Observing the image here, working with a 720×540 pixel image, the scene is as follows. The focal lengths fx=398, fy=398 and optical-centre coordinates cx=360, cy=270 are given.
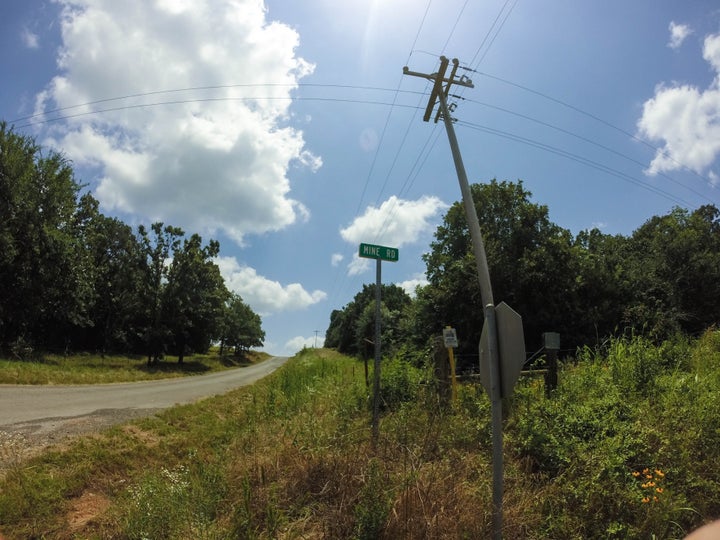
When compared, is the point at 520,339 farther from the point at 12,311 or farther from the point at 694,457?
the point at 12,311

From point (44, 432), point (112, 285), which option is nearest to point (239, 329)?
point (112, 285)

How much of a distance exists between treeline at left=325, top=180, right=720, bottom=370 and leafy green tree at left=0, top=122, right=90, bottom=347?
21310 mm

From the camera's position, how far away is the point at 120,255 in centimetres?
4969

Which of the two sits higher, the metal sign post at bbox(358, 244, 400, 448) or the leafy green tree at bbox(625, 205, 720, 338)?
the leafy green tree at bbox(625, 205, 720, 338)

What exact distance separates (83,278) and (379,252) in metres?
30.5

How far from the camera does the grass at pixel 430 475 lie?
3.94 meters

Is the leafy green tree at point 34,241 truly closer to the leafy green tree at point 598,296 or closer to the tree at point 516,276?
the tree at point 516,276

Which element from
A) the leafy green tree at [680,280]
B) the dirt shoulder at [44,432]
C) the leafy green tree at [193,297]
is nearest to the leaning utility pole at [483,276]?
the dirt shoulder at [44,432]

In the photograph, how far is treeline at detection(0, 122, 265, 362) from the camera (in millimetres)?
24391

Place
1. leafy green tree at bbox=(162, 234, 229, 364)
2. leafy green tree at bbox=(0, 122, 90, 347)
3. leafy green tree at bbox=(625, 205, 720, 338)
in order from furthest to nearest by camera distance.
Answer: leafy green tree at bbox=(162, 234, 229, 364) → leafy green tree at bbox=(625, 205, 720, 338) → leafy green tree at bbox=(0, 122, 90, 347)

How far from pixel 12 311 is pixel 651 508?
33.5 metres


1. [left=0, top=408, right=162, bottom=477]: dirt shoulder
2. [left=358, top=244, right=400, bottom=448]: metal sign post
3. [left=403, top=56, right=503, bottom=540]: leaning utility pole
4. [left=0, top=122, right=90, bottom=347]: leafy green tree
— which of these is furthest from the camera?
[left=0, top=122, right=90, bottom=347]: leafy green tree

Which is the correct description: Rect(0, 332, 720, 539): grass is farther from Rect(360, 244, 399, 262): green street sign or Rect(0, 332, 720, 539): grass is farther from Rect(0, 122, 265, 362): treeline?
Rect(0, 122, 265, 362): treeline

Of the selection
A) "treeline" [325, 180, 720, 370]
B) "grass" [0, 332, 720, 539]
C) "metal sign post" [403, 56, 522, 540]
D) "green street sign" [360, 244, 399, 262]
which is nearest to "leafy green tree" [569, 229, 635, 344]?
"treeline" [325, 180, 720, 370]
